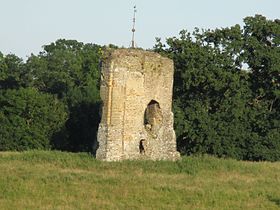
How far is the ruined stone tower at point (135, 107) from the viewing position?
24438 millimetres

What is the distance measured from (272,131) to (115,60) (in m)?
10.9

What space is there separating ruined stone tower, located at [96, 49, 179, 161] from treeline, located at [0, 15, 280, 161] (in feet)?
16.9

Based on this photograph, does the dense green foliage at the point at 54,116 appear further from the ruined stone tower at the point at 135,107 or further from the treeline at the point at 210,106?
the ruined stone tower at the point at 135,107

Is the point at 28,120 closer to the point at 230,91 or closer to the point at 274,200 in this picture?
the point at 230,91

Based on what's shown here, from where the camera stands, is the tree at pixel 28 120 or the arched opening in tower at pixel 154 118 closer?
the arched opening in tower at pixel 154 118

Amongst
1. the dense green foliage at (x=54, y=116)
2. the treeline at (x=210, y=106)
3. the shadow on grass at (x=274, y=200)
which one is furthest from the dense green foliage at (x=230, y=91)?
the shadow on grass at (x=274, y=200)

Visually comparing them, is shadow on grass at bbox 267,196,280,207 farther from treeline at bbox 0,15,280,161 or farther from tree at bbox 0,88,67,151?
tree at bbox 0,88,67,151

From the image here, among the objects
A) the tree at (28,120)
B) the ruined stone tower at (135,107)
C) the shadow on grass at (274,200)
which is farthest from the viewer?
the tree at (28,120)

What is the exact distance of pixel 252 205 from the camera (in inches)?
674

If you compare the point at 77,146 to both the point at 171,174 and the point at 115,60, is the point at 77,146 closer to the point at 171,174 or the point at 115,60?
the point at 115,60

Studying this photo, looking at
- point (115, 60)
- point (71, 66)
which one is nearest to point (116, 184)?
point (115, 60)

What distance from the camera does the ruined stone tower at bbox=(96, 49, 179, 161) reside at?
24438mm

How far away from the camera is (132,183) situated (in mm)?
19422

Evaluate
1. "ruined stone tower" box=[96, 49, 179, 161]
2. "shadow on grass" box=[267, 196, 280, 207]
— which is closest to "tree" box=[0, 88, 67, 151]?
"ruined stone tower" box=[96, 49, 179, 161]
